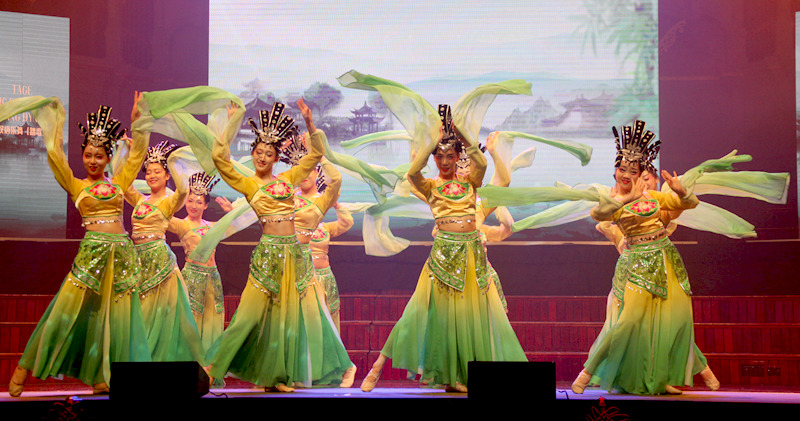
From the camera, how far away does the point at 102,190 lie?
14.4 ft

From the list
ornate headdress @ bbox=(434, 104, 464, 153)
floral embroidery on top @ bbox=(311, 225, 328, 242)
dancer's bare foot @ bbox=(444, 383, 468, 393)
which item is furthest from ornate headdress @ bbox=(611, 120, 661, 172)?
floral embroidery on top @ bbox=(311, 225, 328, 242)

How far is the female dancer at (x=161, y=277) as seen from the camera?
16.0 ft

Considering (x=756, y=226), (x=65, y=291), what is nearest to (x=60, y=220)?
(x=65, y=291)

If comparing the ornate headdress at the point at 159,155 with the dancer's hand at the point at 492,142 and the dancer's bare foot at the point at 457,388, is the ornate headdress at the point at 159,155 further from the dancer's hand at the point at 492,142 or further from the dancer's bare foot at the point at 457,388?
the dancer's bare foot at the point at 457,388

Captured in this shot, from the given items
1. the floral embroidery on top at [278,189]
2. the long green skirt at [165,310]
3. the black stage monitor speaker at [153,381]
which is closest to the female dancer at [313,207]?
the floral embroidery on top at [278,189]

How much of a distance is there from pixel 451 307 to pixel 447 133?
102 cm

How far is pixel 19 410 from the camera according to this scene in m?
3.61

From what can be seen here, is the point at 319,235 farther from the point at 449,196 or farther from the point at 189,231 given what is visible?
the point at 449,196

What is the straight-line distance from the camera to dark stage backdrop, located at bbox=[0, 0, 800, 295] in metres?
6.79

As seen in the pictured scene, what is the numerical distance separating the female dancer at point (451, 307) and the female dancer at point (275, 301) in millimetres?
394

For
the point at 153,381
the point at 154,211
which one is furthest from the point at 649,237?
the point at 154,211

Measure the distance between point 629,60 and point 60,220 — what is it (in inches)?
213

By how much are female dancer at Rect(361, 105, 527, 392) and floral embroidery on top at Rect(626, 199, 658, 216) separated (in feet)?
3.09

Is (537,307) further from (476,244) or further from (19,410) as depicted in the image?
(19,410)
